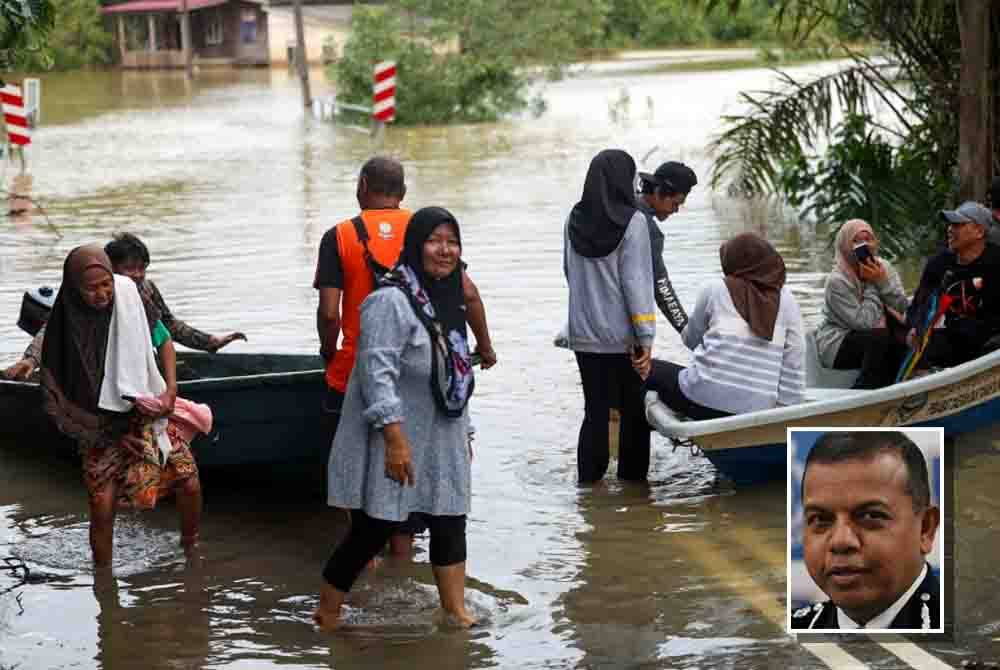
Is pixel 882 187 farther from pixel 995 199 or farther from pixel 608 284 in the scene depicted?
pixel 608 284

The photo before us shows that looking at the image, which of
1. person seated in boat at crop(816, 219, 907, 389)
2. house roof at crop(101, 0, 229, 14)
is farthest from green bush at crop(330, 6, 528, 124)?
house roof at crop(101, 0, 229, 14)

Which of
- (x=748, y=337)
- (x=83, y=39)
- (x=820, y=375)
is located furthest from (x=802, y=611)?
(x=83, y=39)

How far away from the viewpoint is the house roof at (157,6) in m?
70.9

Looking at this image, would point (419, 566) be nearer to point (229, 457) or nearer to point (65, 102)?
point (229, 457)

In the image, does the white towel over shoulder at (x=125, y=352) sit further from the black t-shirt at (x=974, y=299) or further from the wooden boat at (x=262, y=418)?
the black t-shirt at (x=974, y=299)

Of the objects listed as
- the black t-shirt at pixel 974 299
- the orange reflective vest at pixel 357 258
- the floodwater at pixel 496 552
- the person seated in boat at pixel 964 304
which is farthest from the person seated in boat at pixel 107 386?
the black t-shirt at pixel 974 299

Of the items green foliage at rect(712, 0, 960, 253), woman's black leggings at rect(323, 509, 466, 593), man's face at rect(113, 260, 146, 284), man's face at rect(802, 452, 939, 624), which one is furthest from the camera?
green foliage at rect(712, 0, 960, 253)

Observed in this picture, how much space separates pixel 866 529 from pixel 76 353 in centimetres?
387

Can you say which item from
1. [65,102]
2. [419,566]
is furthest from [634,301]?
[65,102]

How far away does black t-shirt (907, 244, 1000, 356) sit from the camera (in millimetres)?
8789

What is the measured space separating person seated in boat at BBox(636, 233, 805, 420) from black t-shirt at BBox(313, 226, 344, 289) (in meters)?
1.65

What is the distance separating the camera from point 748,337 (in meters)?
8.14

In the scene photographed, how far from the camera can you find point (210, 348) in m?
8.94

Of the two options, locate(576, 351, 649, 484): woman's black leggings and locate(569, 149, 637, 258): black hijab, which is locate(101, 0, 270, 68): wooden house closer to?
locate(576, 351, 649, 484): woman's black leggings
